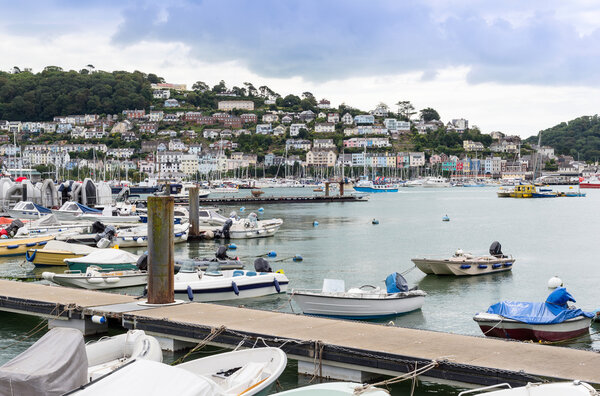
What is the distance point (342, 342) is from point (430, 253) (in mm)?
30098

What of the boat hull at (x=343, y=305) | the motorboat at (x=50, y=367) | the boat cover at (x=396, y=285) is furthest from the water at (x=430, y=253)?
the motorboat at (x=50, y=367)

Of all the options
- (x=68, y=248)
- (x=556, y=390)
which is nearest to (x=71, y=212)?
(x=68, y=248)

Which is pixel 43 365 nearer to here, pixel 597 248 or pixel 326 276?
pixel 326 276

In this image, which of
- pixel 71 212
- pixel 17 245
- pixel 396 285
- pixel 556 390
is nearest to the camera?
pixel 556 390

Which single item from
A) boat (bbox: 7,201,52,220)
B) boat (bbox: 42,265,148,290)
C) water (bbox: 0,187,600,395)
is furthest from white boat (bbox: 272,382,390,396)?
boat (bbox: 7,201,52,220)

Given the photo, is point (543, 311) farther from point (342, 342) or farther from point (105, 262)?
point (105, 262)

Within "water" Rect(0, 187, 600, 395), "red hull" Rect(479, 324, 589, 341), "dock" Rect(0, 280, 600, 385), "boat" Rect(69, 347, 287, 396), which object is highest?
"boat" Rect(69, 347, 287, 396)

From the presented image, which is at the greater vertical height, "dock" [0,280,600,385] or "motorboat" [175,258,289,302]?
"dock" [0,280,600,385]

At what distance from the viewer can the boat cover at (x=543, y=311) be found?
59.0 ft

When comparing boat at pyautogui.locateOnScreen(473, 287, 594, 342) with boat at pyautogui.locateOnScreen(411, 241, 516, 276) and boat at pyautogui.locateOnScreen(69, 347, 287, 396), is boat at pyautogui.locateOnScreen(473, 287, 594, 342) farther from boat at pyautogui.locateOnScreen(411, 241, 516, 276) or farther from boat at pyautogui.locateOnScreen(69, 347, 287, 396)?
boat at pyautogui.locateOnScreen(411, 241, 516, 276)

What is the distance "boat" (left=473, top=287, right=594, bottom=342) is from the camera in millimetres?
17844

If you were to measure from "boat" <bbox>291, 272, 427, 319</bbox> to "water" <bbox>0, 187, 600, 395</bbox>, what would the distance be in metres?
0.63

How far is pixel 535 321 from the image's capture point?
17.9 meters

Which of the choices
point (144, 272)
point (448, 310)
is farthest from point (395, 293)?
point (144, 272)
